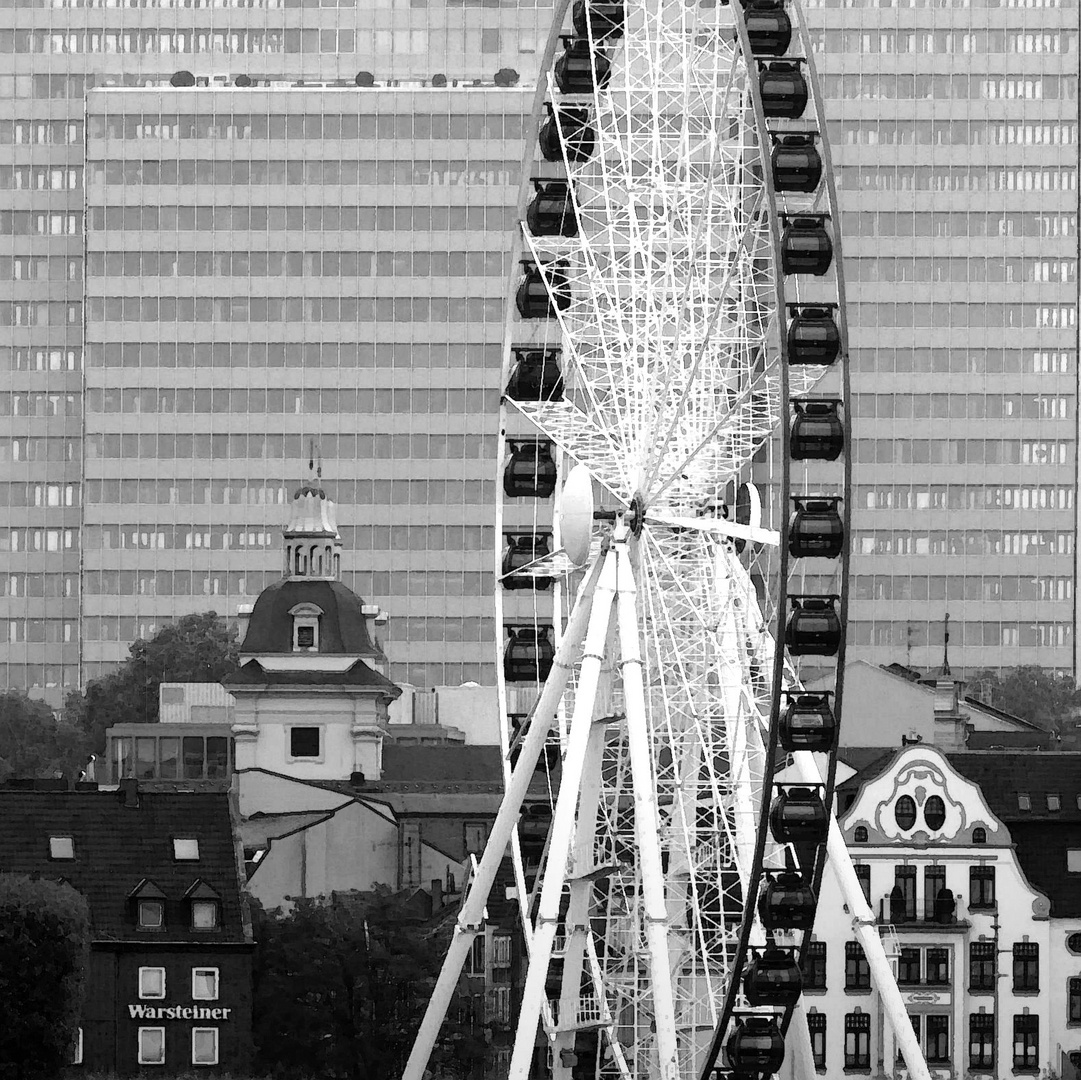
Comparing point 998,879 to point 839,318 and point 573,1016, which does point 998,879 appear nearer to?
point 573,1016

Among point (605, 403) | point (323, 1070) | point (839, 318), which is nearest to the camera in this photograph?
point (839, 318)

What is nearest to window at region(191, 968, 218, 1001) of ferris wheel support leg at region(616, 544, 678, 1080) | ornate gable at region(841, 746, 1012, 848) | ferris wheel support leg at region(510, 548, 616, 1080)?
ornate gable at region(841, 746, 1012, 848)

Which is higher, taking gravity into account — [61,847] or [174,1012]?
[61,847]

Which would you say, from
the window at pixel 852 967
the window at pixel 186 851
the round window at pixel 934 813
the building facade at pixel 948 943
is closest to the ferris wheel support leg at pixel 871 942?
the window at pixel 186 851

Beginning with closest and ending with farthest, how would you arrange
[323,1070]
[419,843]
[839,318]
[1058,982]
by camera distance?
[839,318]
[323,1070]
[1058,982]
[419,843]

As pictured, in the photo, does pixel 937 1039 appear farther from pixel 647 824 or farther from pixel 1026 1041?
pixel 647 824

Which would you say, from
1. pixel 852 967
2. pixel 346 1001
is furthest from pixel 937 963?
pixel 346 1001

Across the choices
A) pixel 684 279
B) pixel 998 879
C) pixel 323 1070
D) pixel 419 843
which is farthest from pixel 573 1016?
Answer: pixel 419 843
